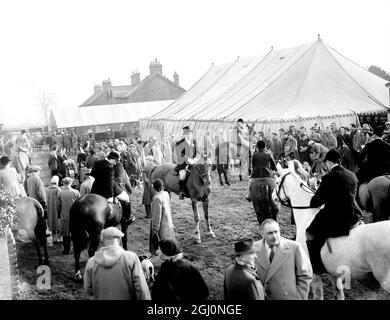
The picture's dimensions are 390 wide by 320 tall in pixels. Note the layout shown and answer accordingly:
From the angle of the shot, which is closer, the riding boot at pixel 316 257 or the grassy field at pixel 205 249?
the riding boot at pixel 316 257

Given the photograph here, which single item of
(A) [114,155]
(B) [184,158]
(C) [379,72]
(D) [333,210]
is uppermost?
(C) [379,72]

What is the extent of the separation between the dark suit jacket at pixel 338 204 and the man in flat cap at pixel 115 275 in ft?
7.45

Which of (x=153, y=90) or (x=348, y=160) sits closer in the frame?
(x=348, y=160)

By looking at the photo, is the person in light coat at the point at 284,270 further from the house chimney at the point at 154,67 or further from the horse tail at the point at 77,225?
the house chimney at the point at 154,67

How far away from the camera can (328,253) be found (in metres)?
5.00

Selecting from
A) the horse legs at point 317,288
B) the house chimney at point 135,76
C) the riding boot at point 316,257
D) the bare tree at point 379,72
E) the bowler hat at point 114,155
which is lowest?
the horse legs at point 317,288

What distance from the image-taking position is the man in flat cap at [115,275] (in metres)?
4.04

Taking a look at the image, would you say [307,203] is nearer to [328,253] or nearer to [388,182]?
[328,253]

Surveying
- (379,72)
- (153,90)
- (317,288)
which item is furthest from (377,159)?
(153,90)

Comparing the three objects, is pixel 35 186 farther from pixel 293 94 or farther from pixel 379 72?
pixel 379 72

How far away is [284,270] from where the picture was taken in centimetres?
406

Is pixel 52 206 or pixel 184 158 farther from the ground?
pixel 184 158

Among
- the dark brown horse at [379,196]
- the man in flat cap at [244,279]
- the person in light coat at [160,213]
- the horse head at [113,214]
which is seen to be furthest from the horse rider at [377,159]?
the horse head at [113,214]

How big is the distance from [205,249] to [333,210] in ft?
11.3
